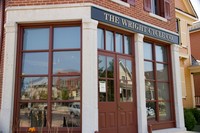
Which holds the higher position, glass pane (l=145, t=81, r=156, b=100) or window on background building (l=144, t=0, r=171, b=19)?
window on background building (l=144, t=0, r=171, b=19)

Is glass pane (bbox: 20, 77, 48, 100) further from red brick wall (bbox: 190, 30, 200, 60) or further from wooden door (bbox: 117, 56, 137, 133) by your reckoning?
red brick wall (bbox: 190, 30, 200, 60)

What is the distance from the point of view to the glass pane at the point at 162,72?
9.25 metres

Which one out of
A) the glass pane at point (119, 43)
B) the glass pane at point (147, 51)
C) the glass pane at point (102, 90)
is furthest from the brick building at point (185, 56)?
the glass pane at point (102, 90)

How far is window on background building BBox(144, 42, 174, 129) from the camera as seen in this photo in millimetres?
8703

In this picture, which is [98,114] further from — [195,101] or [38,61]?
[195,101]

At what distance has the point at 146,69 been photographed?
28.7 ft

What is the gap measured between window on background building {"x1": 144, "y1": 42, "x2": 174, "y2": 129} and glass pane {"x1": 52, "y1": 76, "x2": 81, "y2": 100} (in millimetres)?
3048


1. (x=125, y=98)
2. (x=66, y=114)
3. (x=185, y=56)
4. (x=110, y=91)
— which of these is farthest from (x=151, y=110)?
(x=185, y=56)

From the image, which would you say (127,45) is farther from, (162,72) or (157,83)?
(162,72)

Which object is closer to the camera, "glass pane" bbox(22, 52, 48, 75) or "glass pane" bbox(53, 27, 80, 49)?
"glass pane" bbox(22, 52, 48, 75)

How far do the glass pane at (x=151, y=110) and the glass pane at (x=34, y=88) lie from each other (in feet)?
12.7

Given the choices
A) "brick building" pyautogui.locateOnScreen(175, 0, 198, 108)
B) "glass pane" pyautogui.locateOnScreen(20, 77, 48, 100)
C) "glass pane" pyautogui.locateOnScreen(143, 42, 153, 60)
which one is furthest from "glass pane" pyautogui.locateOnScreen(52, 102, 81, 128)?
Result: "brick building" pyautogui.locateOnScreen(175, 0, 198, 108)

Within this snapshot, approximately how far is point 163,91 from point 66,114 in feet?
14.7

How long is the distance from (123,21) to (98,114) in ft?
10.3
